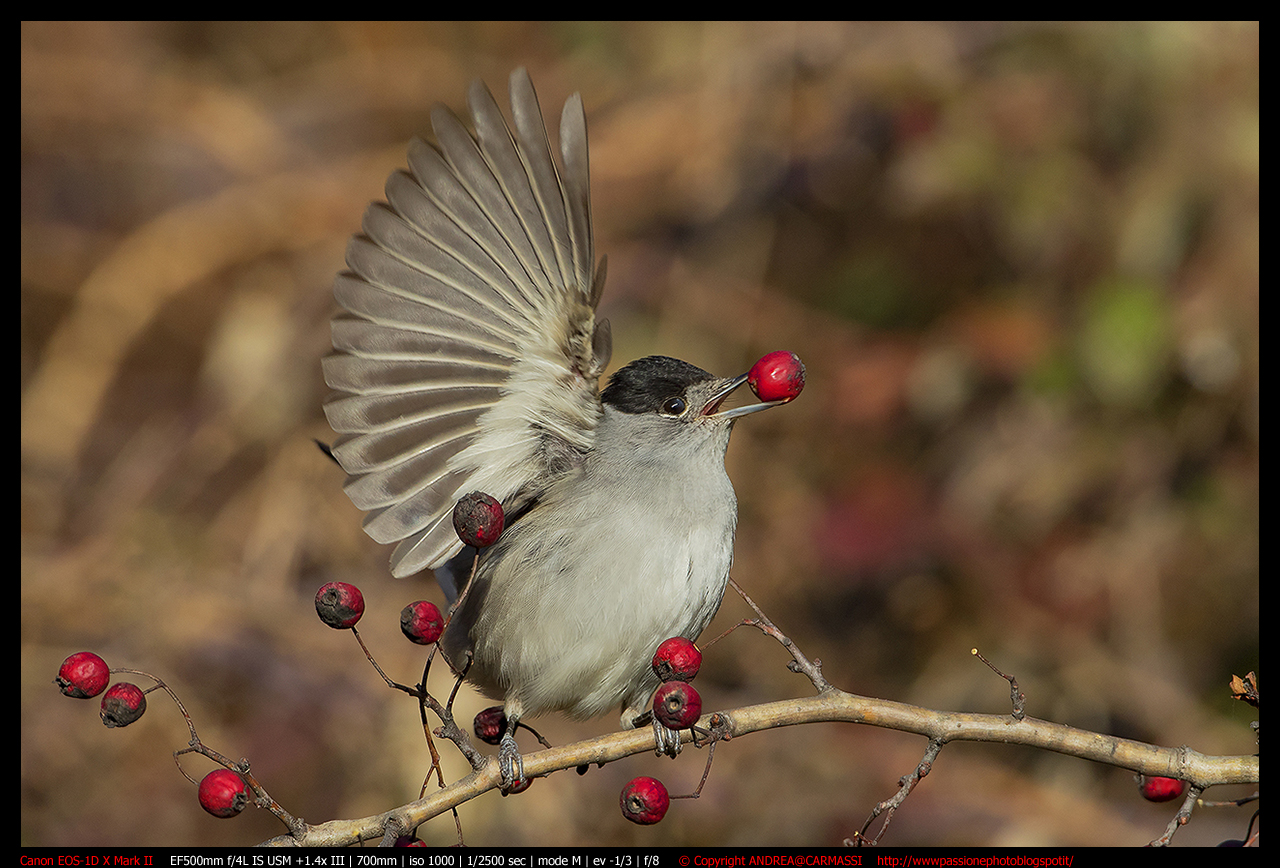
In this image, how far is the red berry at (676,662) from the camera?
2.34 metres

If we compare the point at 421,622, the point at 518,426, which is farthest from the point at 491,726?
the point at 518,426

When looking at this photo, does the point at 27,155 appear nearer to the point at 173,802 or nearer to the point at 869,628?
the point at 173,802

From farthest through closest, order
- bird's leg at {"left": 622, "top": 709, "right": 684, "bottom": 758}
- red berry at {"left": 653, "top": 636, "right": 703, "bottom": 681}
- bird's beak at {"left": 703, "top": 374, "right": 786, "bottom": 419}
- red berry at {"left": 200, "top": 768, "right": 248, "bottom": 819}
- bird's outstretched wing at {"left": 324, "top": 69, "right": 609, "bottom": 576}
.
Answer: bird's beak at {"left": 703, "top": 374, "right": 786, "bottom": 419}, bird's outstretched wing at {"left": 324, "top": 69, "right": 609, "bottom": 576}, bird's leg at {"left": 622, "top": 709, "right": 684, "bottom": 758}, red berry at {"left": 653, "top": 636, "right": 703, "bottom": 681}, red berry at {"left": 200, "top": 768, "right": 248, "bottom": 819}

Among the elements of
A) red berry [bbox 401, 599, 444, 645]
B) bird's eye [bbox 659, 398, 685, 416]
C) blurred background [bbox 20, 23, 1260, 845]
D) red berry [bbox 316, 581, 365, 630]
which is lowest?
blurred background [bbox 20, 23, 1260, 845]

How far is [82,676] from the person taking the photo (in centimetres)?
223

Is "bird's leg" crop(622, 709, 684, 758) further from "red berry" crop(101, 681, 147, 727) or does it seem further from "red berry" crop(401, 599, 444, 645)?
"red berry" crop(101, 681, 147, 727)

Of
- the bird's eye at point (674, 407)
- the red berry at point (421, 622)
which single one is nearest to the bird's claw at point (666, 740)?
the red berry at point (421, 622)

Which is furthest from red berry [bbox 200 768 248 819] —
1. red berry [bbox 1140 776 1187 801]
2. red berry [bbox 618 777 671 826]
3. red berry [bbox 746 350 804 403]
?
red berry [bbox 1140 776 1187 801]

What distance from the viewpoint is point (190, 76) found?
6.67 m

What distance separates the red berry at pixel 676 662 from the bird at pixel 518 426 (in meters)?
0.22

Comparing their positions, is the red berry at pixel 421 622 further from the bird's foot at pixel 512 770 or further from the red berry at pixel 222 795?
the red berry at pixel 222 795

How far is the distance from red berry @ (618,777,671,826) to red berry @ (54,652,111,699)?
122 cm

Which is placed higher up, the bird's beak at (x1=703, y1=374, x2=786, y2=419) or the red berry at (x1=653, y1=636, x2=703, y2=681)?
the bird's beak at (x1=703, y1=374, x2=786, y2=419)

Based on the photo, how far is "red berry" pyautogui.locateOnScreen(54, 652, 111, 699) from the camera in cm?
222
